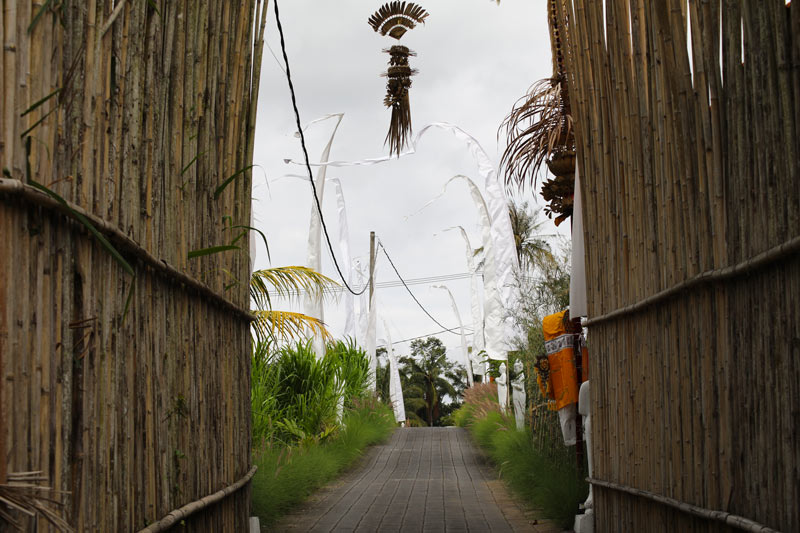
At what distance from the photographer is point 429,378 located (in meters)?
43.8

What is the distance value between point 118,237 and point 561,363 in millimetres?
4361

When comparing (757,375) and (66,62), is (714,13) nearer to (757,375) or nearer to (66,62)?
(757,375)

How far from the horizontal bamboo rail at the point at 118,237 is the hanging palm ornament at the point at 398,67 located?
94.9 inches

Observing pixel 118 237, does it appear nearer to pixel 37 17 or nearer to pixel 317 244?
pixel 37 17

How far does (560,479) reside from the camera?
22.2ft

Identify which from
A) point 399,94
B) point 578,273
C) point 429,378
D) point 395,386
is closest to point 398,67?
point 399,94

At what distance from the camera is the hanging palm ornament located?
6395mm

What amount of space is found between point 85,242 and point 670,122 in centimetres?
233

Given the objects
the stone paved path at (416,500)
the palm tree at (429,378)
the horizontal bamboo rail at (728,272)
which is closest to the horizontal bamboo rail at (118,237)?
the horizontal bamboo rail at (728,272)

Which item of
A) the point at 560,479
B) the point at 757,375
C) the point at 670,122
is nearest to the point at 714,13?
the point at 670,122

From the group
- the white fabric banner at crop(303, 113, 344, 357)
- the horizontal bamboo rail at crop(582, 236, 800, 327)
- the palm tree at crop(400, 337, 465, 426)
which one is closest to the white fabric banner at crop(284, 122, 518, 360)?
the white fabric banner at crop(303, 113, 344, 357)

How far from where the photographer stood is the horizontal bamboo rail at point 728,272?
251cm

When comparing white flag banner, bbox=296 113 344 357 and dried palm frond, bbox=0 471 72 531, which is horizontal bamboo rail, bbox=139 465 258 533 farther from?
white flag banner, bbox=296 113 344 357

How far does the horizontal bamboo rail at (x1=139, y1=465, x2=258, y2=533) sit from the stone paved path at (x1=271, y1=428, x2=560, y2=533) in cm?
239
